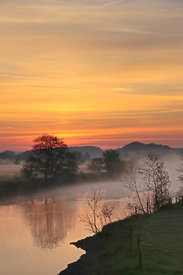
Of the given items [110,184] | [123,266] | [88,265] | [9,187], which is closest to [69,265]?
[88,265]

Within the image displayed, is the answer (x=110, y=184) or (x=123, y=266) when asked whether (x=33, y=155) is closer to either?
(x=110, y=184)

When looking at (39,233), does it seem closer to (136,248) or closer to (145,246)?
(136,248)

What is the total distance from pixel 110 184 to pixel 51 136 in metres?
38.7

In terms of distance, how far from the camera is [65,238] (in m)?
45.7

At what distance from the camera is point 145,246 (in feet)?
104

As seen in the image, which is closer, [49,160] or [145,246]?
[145,246]

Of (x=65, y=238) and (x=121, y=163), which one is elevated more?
(x=121, y=163)

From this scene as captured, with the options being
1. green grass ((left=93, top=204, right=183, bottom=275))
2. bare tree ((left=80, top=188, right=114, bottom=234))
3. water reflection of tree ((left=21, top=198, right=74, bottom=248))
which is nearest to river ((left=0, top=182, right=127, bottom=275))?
water reflection of tree ((left=21, top=198, right=74, bottom=248))

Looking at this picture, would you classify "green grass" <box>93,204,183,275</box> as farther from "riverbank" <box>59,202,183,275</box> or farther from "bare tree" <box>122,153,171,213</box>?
"bare tree" <box>122,153,171,213</box>

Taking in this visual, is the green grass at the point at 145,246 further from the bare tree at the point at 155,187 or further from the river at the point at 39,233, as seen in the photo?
the bare tree at the point at 155,187

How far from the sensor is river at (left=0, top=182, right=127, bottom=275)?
115 feet

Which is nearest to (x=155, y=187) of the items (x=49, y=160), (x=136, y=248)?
(x=136, y=248)

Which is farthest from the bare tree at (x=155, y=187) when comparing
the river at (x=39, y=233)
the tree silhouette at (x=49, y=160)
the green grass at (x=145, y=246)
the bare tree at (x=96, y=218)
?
the tree silhouette at (x=49, y=160)

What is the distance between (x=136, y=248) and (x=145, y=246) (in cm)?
91
